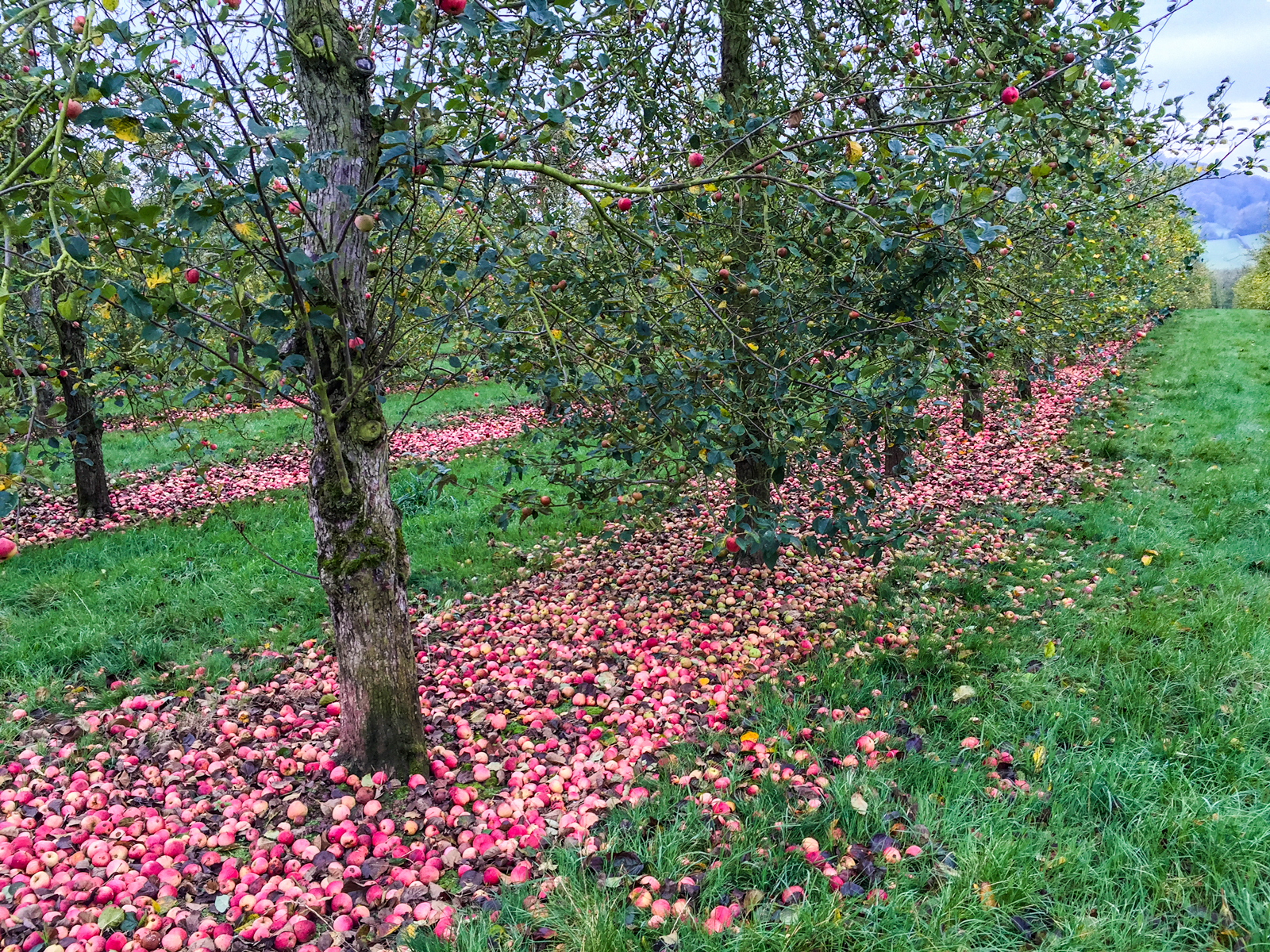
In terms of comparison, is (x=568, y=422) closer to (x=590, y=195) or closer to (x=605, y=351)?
(x=605, y=351)

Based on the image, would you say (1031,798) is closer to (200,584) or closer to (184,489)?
(200,584)

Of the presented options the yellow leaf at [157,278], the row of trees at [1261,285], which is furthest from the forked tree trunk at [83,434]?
the row of trees at [1261,285]

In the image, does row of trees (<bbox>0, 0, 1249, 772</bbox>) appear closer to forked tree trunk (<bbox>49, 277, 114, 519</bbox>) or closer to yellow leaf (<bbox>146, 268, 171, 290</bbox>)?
yellow leaf (<bbox>146, 268, 171, 290</bbox>)

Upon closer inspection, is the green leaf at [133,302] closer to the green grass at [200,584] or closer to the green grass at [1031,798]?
the green grass at [200,584]

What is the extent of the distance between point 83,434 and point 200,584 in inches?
118

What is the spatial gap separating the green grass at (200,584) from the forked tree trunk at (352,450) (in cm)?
100

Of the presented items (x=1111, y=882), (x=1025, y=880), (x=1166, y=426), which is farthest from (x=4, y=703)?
(x=1166, y=426)

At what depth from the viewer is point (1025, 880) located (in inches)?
87.0

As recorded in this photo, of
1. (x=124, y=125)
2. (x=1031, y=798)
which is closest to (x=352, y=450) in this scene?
(x=124, y=125)

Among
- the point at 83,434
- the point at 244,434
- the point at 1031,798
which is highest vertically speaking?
the point at 83,434

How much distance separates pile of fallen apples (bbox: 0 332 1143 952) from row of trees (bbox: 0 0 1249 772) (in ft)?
1.47

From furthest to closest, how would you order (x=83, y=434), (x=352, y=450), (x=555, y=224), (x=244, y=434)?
(x=244, y=434), (x=83, y=434), (x=555, y=224), (x=352, y=450)

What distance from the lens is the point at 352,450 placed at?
2.80 metres

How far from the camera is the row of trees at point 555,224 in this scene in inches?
80.0
